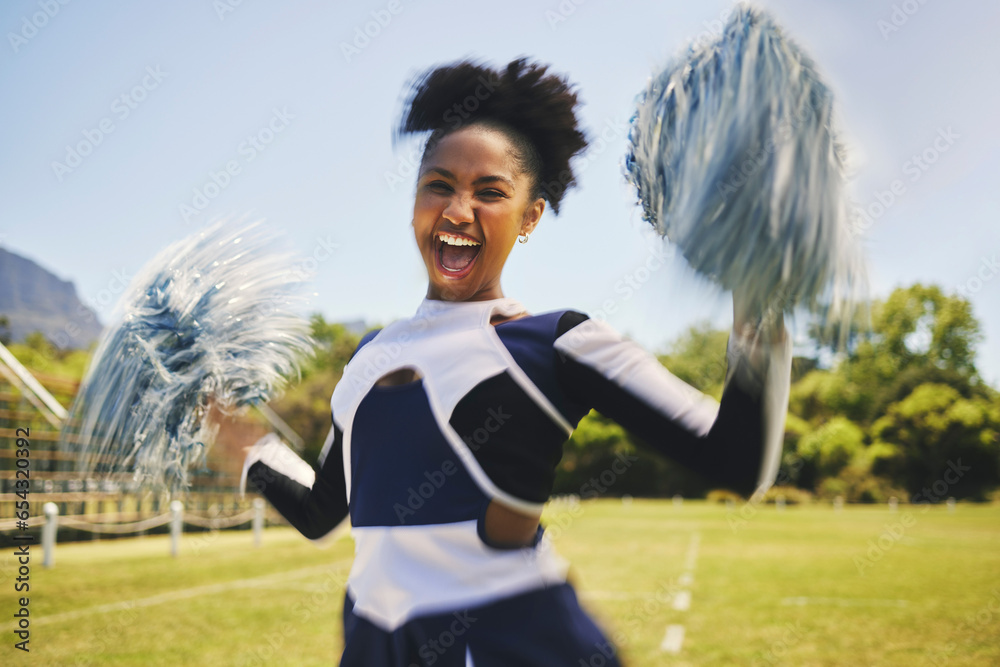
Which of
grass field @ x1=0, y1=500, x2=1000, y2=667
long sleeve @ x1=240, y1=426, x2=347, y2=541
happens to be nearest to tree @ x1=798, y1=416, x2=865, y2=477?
grass field @ x1=0, y1=500, x2=1000, y2=667

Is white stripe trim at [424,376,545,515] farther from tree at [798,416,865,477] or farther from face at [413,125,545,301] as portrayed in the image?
tree at [798,416,865,477]

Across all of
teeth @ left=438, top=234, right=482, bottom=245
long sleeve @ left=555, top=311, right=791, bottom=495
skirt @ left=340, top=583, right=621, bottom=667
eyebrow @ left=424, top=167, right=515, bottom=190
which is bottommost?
skirt @ left=340, top=583, right=621, bottom=667

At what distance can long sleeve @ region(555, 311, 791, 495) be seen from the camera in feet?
3.37

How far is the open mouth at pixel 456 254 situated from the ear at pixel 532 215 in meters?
0.13

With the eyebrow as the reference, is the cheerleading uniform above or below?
below

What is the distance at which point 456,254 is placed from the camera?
139 cm

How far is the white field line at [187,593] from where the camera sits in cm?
719

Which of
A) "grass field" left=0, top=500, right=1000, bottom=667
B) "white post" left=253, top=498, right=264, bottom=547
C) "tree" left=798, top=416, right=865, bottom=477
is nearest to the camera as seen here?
"grass field" left=0, top=500, right=1000, bottom=667

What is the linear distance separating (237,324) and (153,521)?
1334cm

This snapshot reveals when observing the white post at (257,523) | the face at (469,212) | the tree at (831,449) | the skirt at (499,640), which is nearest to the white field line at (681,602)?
the skirt at (499,640)

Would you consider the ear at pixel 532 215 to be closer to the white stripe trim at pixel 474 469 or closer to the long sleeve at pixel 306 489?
the white stripe trim at pixel 474 469

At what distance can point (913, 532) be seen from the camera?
831 inches

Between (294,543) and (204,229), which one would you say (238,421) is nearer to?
(204,229)

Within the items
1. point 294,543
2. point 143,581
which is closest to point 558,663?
point 143,581
